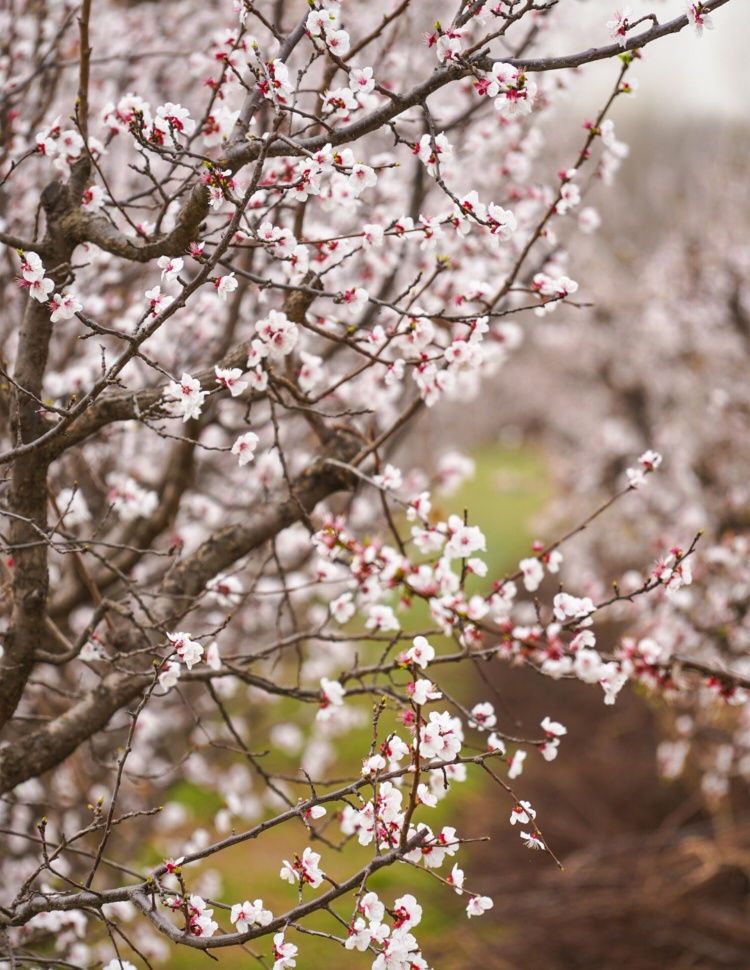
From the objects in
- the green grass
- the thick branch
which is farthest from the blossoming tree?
the green grass

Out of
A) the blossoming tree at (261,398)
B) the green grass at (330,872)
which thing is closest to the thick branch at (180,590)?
the blossoming tree at (261,398)

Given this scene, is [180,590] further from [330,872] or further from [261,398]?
[330,872]

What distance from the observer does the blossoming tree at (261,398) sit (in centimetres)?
220

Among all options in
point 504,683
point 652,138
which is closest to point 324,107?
point 504,683

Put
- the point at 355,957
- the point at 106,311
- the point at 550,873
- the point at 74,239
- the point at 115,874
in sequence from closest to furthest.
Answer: the point at 74,239
the point at 106,311
the point at 115,874
the point at 355,957
the point at 550,873

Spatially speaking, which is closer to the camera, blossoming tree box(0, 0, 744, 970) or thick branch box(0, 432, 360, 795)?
blossoming tree box(0, 0, 744, 970)

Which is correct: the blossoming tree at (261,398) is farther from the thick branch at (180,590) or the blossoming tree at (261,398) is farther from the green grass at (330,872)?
the green grass at (330,872)

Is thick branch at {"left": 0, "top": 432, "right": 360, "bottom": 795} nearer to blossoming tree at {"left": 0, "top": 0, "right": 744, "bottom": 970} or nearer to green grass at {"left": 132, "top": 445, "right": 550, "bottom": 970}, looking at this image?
blossoming tree at {"left": 0, "top": 0, "right": 744, "bottom": 970}

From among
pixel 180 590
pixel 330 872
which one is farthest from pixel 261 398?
pixel 330 872

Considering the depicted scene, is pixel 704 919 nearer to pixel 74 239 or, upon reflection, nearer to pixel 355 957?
pixel 355 957

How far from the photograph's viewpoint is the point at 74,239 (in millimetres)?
2746

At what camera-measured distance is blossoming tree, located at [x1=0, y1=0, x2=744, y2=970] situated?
86.7 inches

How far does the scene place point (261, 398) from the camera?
3.02 m

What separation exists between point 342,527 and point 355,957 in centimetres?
418
